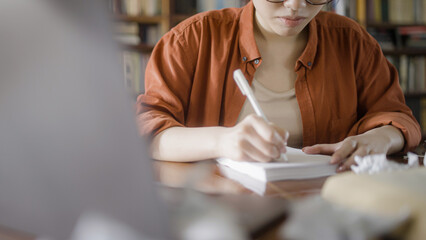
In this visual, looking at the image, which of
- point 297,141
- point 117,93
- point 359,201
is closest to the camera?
point 117,93

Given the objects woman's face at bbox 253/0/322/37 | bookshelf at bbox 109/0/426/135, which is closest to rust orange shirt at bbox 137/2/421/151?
woman's face at bbox 253/0/322/37

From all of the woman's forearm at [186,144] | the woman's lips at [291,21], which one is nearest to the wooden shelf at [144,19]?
the woman's lips at [291,21]

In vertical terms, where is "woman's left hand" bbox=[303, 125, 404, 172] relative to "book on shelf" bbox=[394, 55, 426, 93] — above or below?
above

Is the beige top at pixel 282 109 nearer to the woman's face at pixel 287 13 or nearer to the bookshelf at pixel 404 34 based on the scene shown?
the woman's face at pixel 287 13

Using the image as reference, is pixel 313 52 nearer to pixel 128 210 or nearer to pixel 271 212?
pixel 271 212

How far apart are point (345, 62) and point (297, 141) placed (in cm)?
30

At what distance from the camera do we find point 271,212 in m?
0.50

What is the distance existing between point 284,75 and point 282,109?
0.34 ft

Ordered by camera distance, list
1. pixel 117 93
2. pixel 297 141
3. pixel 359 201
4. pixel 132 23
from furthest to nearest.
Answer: pixel 132 23 → pixel 297 141 → pixel 359 201 → pixel 117 93

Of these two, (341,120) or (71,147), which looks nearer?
(71,147)

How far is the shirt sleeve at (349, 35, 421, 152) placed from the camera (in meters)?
1.14

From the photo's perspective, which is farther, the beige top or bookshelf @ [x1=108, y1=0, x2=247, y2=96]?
bookshelf @ [x1=108, y1=0, x2=247, y2=96]

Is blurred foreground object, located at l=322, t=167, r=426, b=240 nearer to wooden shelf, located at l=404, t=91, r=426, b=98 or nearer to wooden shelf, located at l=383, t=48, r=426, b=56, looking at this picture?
wooden shelf, located at l=383, t=48, r=426, b=56

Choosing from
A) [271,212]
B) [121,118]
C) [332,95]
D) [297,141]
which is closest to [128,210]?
[121,118]
